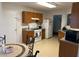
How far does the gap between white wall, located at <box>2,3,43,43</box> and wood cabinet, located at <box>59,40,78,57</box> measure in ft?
7.29

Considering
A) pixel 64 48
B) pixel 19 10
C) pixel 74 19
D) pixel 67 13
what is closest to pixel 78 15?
pixel 74 19

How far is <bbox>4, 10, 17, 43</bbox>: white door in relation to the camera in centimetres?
392

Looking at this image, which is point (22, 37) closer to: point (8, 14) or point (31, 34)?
point (31, 34)

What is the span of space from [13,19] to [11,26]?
1.07ft

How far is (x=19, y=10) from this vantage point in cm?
437

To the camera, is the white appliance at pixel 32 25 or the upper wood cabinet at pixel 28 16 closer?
the upper wood cabinet at pixel 28 16

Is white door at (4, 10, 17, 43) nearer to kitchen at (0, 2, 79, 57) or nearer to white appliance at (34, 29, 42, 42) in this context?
kitchen at (0, 2, 79, 57)

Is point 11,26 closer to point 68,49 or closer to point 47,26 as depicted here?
point 47,26

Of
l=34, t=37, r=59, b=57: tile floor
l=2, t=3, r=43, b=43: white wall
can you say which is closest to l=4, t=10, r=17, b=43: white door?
l=2, t=3, r=43, b=43: white wall

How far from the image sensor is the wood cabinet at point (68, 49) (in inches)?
87.9

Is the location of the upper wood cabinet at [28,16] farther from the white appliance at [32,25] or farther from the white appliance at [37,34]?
the white appliance at [37,34]

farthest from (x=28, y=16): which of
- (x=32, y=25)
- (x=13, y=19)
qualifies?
(x=32, y=25)

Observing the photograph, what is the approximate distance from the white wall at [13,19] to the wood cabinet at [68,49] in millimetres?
2223

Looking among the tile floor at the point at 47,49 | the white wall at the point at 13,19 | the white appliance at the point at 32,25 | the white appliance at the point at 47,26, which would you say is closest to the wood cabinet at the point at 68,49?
the tile floor at the point at 47,49
